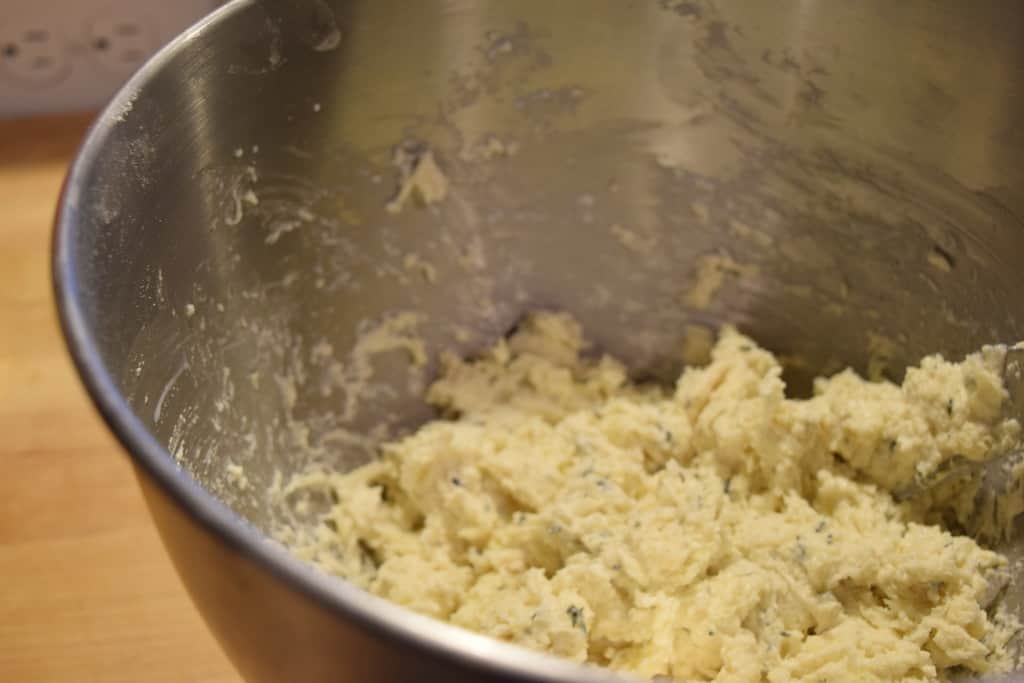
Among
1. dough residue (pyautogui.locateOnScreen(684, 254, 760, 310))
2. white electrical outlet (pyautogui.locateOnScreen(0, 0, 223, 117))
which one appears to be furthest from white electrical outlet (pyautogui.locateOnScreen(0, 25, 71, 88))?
dough residue (pyautogui.locateOnScreen(684, 254, 760, 310))

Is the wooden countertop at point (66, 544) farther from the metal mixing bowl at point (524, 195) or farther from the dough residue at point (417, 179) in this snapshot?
the dough residue at point (417, 179)

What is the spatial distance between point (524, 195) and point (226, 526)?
0.78m

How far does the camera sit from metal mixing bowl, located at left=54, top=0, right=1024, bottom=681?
99cm

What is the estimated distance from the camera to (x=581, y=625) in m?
0.99

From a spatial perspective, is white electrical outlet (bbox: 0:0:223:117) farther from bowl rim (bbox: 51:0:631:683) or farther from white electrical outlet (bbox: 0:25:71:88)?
bowl rim (bbox: 51:0:631:683)

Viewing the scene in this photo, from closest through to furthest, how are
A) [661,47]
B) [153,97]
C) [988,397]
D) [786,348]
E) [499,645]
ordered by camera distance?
[499,645] < [153,97] < [988,397] < [661,47] < [786,348]

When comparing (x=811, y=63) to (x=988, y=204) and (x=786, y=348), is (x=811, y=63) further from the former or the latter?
(x=786, y=348)

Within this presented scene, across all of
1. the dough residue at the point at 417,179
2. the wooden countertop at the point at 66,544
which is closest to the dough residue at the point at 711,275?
the dough residue at the point at 417,179

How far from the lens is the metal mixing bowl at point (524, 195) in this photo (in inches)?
39.0

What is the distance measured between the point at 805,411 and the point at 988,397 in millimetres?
193

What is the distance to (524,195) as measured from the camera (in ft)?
4.32

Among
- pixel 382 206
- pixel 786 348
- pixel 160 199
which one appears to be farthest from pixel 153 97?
pixel 786 348

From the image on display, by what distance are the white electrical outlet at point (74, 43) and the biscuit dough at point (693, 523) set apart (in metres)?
0.77

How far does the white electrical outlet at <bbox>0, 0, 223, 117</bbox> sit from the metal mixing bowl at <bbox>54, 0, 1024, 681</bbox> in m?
0.60
